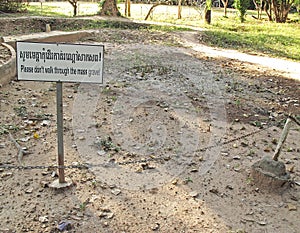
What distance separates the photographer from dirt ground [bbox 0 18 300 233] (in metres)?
3.29

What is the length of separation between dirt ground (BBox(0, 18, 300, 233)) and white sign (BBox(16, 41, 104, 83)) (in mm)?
845

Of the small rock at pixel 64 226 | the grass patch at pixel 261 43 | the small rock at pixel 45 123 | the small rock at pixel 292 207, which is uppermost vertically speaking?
the grass patch at pixel 261 43

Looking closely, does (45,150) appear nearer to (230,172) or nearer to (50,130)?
(50,130)

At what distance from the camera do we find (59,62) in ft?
10.3

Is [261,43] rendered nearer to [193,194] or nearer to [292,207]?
[292,207]

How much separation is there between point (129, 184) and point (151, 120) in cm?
170

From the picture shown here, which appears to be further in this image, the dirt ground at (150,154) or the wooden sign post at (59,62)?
the dirt ground at (150,154)

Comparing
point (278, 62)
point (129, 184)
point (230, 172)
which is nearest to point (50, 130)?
point (129, 184)

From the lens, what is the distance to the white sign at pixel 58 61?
3082 mm

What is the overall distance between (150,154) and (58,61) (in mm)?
1803

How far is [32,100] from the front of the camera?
19.3 feet

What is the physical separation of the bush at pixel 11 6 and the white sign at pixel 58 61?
14.8 m

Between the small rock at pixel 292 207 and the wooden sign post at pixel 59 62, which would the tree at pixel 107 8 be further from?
the small rock at pixel 292 207

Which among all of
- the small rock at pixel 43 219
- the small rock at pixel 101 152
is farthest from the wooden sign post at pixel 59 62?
the small rock at pixel 101 152
